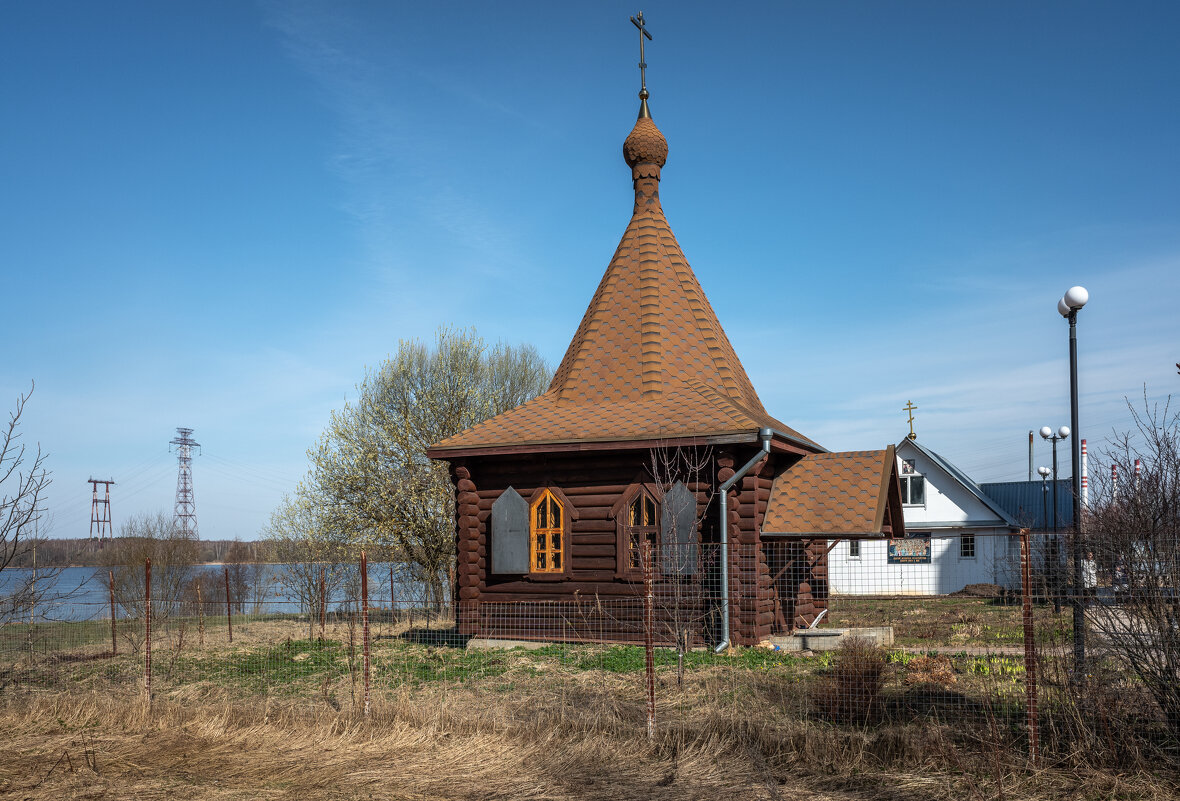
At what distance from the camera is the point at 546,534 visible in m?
15.2

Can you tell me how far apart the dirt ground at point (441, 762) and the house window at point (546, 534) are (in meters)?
5.73

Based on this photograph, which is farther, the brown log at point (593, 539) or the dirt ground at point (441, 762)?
the brown log at point (593, 539)

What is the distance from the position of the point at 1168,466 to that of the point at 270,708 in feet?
27.6

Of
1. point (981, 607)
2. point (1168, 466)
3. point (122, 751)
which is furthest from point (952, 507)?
point (122, 751)

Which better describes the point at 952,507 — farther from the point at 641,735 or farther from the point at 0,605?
the point at 0,605

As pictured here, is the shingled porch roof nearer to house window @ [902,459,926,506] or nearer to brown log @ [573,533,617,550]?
brown log @ [573,533,617,550]

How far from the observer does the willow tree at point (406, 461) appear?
25.0 metres

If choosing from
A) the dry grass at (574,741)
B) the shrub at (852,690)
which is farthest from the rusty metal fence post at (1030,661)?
the shrub at (852,690)

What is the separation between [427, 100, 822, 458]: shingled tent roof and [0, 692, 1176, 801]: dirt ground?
6.29m

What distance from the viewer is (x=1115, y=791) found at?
6.28m

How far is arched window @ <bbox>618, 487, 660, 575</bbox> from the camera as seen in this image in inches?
568

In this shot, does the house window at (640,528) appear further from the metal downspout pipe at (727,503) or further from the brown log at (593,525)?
the metal downspout pipe at (727,503)

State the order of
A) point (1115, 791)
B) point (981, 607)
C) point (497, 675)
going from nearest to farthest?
point (1115, 791) < point (497, 675) < point (981, 607)

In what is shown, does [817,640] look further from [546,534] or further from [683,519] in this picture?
[546,534]
